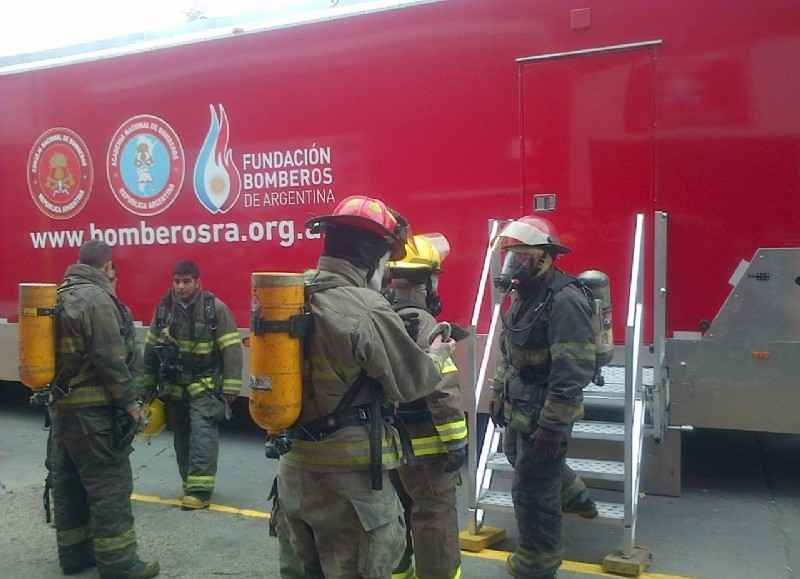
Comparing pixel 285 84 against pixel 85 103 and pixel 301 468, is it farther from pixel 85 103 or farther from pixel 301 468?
pixel 301 468

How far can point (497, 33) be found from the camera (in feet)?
18.5

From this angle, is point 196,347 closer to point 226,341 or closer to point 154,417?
point 226,341

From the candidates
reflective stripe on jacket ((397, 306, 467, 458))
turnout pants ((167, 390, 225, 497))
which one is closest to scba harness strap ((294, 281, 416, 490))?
reflective stripe on jacket ((397, 306, 467, 458))

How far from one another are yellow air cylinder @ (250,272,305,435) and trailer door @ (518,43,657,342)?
10.6 ft

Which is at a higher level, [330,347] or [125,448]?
[330,347]

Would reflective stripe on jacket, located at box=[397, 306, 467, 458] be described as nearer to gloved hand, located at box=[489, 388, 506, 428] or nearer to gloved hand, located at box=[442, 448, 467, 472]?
gloved hand, located at box=[442, 448, 467, 472]

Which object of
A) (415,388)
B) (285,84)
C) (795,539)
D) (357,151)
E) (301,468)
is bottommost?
(795,539)

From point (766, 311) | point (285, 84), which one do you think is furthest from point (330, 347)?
point (285, 84)

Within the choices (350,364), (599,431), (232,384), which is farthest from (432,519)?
(232,384)

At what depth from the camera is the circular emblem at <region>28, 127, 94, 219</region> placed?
7656mm

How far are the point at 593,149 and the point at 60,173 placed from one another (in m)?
5.28

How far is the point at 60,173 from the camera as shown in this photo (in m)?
7.84

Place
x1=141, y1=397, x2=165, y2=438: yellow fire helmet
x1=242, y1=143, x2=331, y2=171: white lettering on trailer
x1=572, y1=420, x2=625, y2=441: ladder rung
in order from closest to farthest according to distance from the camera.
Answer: x1=572, y1=420, x2=625, y2=441: ladder rung → x1=141, y1=397, x2=165, y2=438: yellow fire helmet → x1=242, y1=143, x2=331, y2=171: white lettering on trailer

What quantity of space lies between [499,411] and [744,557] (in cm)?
161
